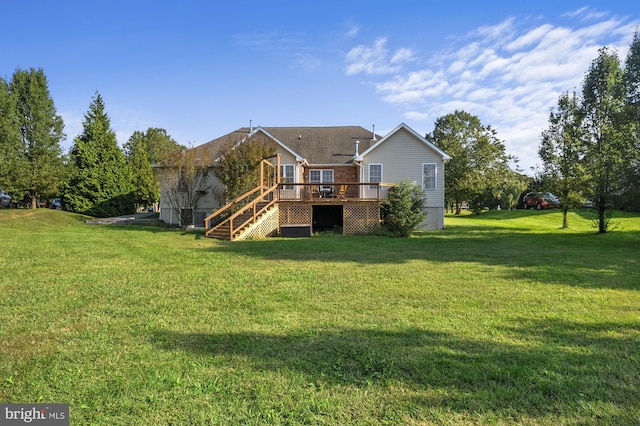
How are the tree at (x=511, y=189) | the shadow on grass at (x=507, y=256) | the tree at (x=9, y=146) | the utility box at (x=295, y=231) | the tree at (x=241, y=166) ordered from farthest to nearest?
the tree at (x=511, y=189), the tree at (x=9, y=146), the tree at (x=241, y=166), the utility box at (x=295, y=231), the shadow on grass at (x=507, y=256)

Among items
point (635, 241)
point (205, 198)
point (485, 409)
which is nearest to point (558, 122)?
point (635, 241)

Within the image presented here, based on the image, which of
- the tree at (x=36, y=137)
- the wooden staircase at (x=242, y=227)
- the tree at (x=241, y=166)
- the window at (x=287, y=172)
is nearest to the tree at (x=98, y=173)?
the tree at (x=36, y=137)

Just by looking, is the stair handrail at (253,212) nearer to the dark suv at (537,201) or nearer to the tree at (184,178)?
the tree at (184,178)

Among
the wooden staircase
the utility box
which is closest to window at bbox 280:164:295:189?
the wooden staircase

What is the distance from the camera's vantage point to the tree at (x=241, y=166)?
17.7 meters

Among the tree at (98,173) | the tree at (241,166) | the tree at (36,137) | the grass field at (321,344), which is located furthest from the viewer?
the tree at (98,173)

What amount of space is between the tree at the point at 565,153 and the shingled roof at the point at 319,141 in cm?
1072

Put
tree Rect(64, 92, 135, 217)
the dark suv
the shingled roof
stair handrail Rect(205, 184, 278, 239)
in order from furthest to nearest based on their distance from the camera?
the dark suv → tree Rect(64, 92, 135, 217) → the shingled roof → stair handrail Rect(205, 184, 278, 239)

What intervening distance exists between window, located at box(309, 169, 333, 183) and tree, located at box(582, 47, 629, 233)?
546 inches

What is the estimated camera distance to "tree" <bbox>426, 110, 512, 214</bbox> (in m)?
35.3

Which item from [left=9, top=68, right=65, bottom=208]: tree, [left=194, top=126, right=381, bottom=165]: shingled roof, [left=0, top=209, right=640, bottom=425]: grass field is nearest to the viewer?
[left=0, top=209, right=640, bottom=425]: grass field

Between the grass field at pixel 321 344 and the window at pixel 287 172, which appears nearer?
the grass field at pixel 321 344

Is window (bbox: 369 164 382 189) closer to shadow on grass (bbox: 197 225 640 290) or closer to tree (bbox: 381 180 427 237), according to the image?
tree (bbox: 381 180 427 237)

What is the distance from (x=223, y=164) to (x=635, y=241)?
19.3m
